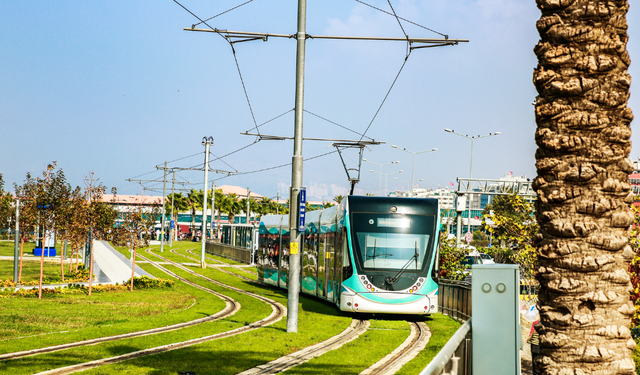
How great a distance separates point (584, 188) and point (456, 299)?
47.5 ft

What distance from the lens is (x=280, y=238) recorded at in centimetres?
2573

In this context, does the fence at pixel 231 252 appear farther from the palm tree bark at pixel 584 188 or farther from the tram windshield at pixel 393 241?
the palm tree bark at pixel 584 188

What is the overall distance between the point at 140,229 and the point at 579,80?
76.1ft

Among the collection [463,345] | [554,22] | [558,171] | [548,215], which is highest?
[554,22]

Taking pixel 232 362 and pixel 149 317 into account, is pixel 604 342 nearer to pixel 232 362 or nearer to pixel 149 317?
pixel 232 362

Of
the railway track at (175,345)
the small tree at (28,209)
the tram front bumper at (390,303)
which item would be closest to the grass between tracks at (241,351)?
the railway track at (175,345)

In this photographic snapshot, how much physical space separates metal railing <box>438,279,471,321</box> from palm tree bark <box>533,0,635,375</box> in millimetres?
12667

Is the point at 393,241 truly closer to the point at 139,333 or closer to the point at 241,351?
the point at 241,351

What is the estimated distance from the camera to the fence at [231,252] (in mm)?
46500

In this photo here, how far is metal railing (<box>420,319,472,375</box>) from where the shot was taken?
11.4 feet

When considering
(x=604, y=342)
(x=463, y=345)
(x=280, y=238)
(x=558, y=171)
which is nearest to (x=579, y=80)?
(x=558, y=171)

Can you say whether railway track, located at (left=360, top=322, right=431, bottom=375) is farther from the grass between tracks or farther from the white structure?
the white structure

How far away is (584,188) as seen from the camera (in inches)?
147

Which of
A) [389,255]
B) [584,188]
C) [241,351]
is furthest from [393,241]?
[584,188]
